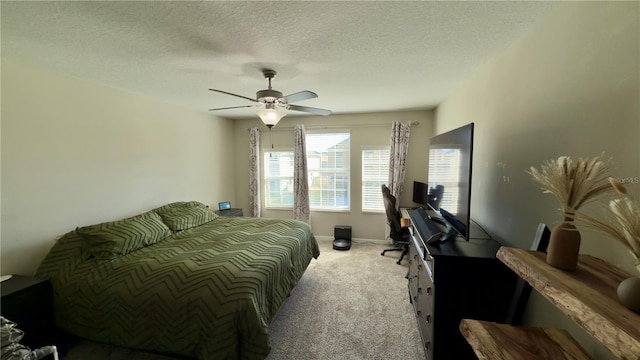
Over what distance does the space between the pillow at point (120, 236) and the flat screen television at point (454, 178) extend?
2.74 metres

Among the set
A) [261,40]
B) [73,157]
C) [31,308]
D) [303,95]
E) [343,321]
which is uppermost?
[261,40]

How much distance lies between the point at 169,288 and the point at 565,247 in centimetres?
217

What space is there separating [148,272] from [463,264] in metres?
2.25

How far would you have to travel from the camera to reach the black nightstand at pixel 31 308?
1670 millimetres

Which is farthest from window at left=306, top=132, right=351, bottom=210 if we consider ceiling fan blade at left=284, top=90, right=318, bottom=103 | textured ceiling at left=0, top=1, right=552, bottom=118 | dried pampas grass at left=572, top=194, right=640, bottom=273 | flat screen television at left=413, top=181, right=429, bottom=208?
dried pampas grass at left=572, top=194, right=640, bottom=273

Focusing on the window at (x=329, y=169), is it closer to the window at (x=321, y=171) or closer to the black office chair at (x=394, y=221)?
the window at (x=321, y=171)

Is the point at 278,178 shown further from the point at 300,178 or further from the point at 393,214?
the point at 393,214

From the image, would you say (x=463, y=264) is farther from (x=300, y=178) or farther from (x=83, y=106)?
(x=83, y=106)

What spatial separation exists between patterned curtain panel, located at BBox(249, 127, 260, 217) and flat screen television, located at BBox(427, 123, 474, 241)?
329 centimetres

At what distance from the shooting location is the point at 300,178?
450 centimetres

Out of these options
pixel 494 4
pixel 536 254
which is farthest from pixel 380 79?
pixel 536 254

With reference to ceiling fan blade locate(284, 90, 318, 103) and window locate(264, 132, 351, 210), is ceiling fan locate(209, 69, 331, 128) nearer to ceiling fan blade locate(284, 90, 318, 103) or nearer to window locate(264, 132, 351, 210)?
ceiling fan blade locate(284, 90, 318, 103)

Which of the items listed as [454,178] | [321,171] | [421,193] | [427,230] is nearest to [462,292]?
[427,230]

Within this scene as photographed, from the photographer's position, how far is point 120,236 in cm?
222
